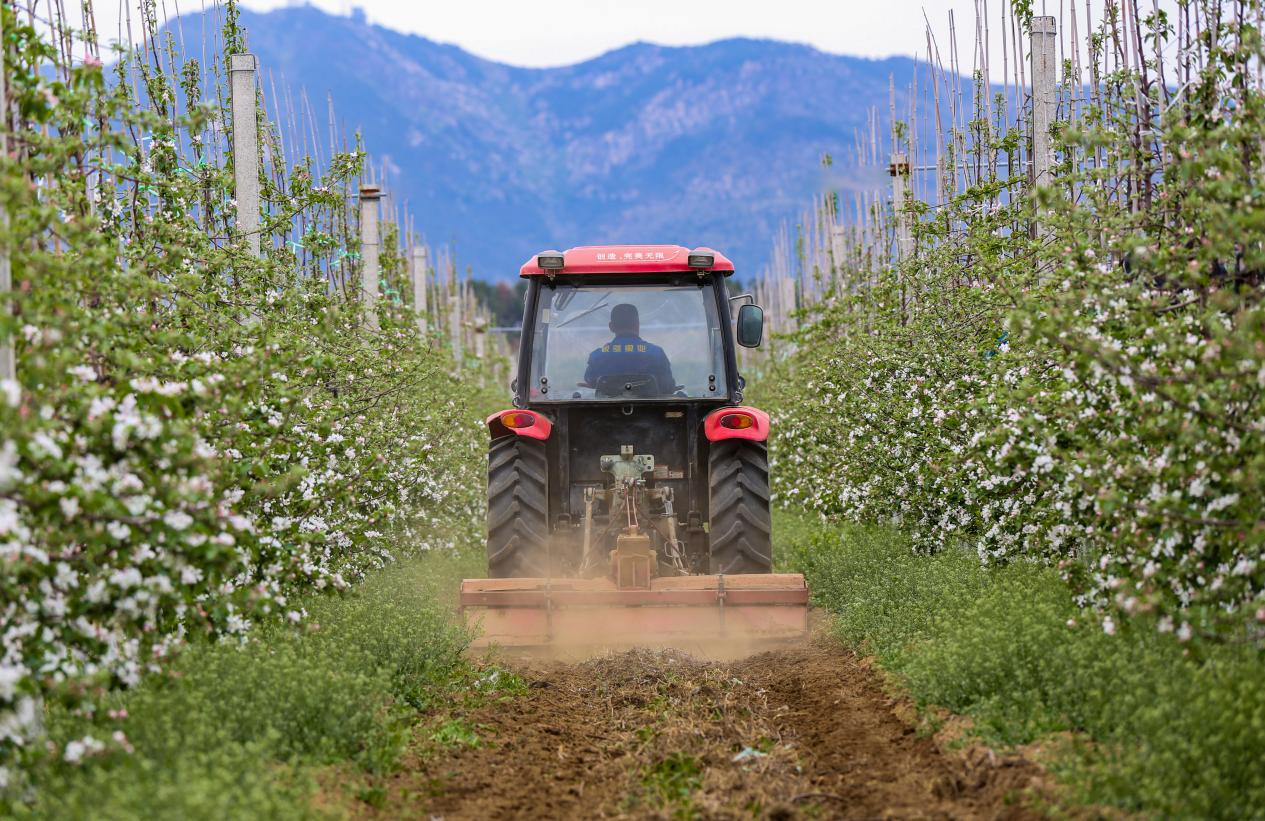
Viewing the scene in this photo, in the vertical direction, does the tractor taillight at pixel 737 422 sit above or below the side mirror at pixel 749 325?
below

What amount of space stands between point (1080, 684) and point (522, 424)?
3.99 metres

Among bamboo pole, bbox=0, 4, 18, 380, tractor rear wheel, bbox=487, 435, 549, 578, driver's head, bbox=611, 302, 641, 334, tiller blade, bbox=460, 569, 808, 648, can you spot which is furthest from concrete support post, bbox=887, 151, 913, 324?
bamboo pole, bbox=0, 4, 18, 380

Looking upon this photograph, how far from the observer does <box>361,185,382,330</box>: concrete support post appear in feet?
48.9

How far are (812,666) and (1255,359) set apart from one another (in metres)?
3.42

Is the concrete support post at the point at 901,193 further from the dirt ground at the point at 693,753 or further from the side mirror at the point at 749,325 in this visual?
the dirt ground at the point at 693,753

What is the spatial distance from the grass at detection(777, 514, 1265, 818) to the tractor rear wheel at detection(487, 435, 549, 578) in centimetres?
191

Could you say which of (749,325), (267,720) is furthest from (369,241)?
(267,720)

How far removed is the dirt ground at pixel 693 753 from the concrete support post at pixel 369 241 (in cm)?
800

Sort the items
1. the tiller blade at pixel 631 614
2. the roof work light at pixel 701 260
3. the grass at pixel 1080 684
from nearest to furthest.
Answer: the grass at pixel 1080 684 < the tiller blade at pixel 631 614 < the roof work light at pixel 701 260

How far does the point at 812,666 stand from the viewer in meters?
7.55

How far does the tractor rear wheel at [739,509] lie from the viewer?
333 inches

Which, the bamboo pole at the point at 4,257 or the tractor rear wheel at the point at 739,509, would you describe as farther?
the tractor rear wheel at the point at 739,509

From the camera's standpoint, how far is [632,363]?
28.3 ft

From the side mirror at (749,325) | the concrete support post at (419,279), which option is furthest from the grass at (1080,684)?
the concrete support post at (419,279)
